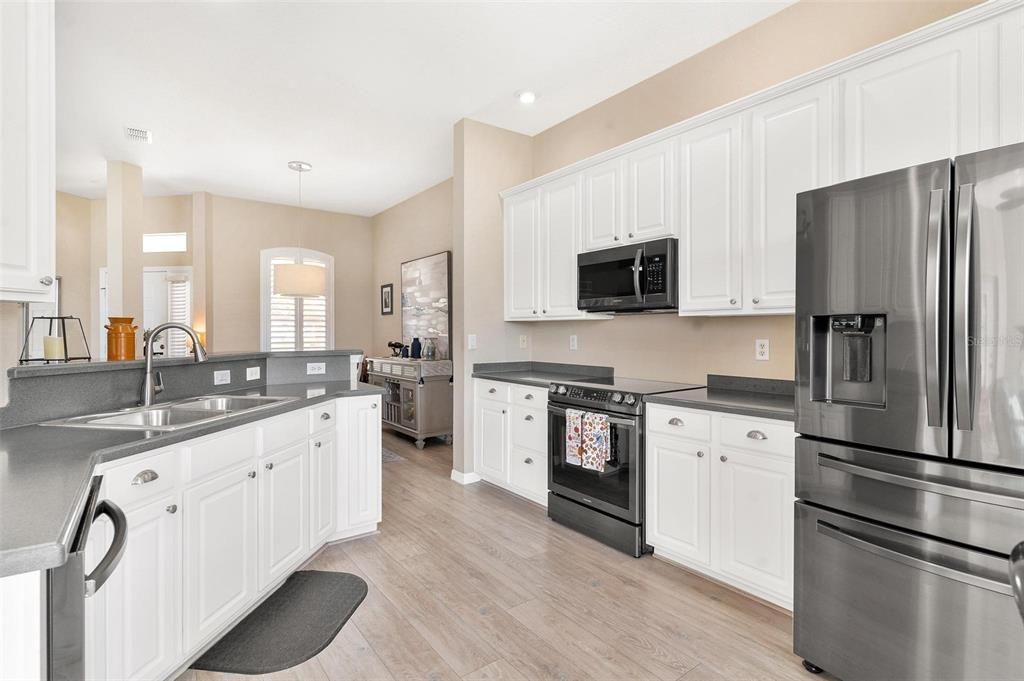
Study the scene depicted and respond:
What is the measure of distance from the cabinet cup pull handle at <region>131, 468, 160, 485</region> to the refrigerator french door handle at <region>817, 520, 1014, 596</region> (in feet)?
7.75

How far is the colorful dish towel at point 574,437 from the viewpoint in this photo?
3.12 meters

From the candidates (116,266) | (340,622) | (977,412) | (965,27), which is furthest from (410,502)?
(116,266)

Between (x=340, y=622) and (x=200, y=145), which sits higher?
(x=200, y=145)

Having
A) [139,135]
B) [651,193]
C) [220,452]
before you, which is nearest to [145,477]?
[220,452]

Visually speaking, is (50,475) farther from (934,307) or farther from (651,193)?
(651,193)

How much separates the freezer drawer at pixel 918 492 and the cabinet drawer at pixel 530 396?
1.81 metres

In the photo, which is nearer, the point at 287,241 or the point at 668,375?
the point at 668,375

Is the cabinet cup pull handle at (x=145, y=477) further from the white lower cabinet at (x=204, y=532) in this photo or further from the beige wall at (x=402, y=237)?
the beige wall at (x=402, y=237)

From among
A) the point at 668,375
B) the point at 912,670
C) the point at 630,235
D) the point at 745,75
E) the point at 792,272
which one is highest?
the point at 745,75

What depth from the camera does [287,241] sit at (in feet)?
23.6

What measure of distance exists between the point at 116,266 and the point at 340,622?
5.13 metres

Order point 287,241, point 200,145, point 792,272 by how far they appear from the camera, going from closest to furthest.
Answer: point 792,272, point 200,145, point 287,241

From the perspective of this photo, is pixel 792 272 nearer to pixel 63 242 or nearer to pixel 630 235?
pixel 630 235

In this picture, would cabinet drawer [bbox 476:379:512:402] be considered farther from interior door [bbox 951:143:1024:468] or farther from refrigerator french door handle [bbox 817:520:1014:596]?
interior door [bbox 951:143:1024:468]
